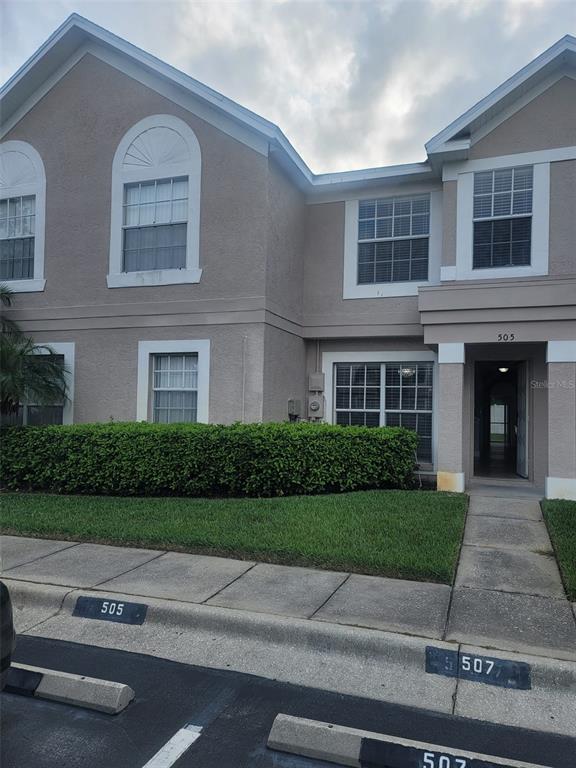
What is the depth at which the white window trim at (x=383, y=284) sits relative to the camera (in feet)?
35.8

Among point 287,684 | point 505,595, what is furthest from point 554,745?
point 505,595

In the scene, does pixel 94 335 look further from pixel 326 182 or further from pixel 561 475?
pixel 561 475

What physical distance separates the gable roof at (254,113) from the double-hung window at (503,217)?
778mm

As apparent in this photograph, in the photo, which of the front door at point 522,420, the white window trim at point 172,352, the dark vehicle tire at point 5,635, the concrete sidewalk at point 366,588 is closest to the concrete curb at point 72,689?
the dark vehicle tire at point 5,635

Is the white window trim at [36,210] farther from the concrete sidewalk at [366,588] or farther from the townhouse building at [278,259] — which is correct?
the concrete sidewalk at [366,588]

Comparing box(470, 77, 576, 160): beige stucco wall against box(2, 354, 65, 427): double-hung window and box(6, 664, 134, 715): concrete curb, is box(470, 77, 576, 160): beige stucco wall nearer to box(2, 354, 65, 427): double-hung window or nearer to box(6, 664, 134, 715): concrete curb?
box(2, 354, 65, 427): double-hung window

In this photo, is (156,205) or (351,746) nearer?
(351,746)

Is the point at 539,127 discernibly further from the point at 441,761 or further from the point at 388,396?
the point at 441,761

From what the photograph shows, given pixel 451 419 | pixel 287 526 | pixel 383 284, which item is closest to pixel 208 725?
pixel 287 526

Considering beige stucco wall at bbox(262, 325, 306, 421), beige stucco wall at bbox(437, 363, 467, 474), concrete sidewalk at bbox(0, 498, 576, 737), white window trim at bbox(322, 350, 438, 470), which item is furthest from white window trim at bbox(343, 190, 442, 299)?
concrete sidewalk at bbox(0, 498, 576, 737)

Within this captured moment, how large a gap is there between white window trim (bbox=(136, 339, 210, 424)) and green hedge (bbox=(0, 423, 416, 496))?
0.93m

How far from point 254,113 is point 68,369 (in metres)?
5.98

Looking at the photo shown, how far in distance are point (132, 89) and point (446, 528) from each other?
9859 millimetres

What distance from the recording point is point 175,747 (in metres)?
3.13
